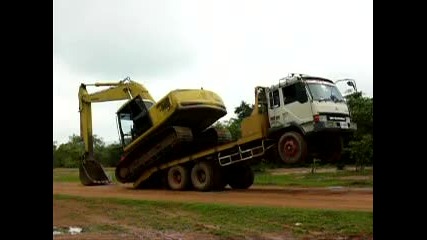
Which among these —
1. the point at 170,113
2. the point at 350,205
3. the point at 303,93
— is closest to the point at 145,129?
the point at 170,113

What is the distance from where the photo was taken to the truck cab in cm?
1438

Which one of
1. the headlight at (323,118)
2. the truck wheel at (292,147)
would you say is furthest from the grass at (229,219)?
the headlight at (323,118)

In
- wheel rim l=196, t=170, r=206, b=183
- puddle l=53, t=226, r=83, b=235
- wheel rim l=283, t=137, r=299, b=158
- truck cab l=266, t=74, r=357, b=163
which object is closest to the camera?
puddle l=53, t=226, r=83, b=235

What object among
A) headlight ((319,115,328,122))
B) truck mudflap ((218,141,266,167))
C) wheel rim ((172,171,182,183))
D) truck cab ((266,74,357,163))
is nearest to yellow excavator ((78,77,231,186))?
wheel rim ((172,171,182,183))

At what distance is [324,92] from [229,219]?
595cm

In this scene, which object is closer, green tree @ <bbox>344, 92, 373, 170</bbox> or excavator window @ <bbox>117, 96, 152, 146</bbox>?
excavator window @ <bbox>117, 96, 152, 146</bbox>

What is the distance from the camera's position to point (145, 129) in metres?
17.6

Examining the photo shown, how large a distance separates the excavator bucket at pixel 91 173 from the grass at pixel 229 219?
8.16 m

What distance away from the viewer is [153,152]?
57.9 feet

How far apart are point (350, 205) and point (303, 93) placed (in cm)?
401

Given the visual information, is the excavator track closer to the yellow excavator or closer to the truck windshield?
the yellow excavator

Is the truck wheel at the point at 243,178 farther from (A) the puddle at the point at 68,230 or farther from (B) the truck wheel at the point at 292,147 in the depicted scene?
(A) the puddle at the point at 68,230

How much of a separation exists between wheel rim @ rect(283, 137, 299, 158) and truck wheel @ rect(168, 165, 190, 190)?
3795 mm
